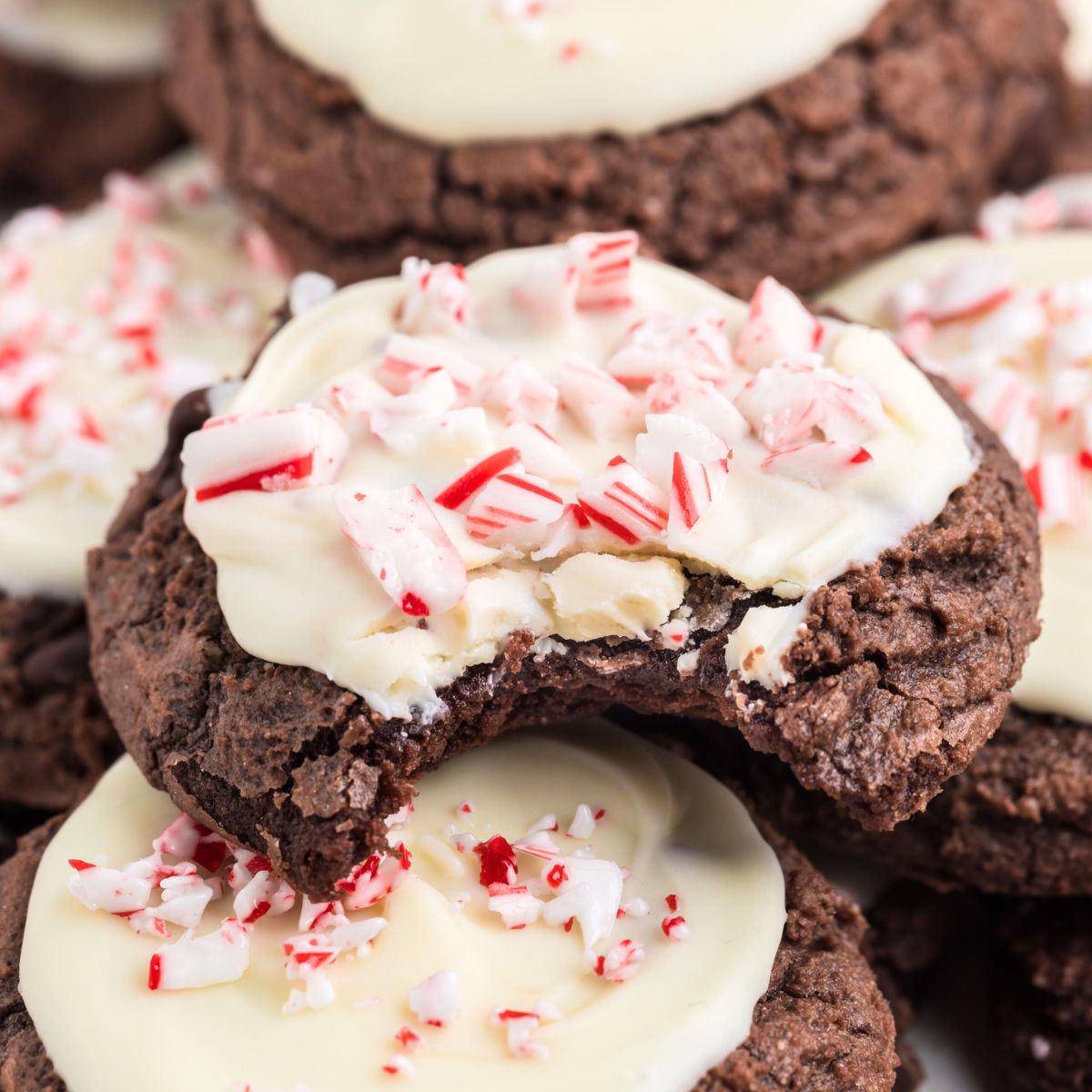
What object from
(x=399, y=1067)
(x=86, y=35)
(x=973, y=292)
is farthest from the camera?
(x=86, y=35)

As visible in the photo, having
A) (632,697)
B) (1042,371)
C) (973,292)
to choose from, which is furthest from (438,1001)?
(973,292)

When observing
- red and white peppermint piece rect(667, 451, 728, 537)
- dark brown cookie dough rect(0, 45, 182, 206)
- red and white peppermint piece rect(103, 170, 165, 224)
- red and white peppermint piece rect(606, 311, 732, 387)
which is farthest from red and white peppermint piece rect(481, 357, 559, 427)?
dark brown cookie dough rect(0, 45, 182, 206)

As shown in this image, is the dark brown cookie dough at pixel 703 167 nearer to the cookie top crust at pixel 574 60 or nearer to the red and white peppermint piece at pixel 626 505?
the cookie top crust at pixel 574 60

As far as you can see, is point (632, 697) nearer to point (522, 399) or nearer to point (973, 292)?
point (522, 399)

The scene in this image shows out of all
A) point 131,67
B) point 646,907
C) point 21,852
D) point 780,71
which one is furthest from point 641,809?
point 131,67

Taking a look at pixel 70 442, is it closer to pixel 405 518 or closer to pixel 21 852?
pixel 21 852

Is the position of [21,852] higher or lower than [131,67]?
lower

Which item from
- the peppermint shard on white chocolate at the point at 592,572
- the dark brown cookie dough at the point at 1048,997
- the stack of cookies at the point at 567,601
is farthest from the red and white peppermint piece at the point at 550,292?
the dark brown cookie dough at the point at 1048,997
